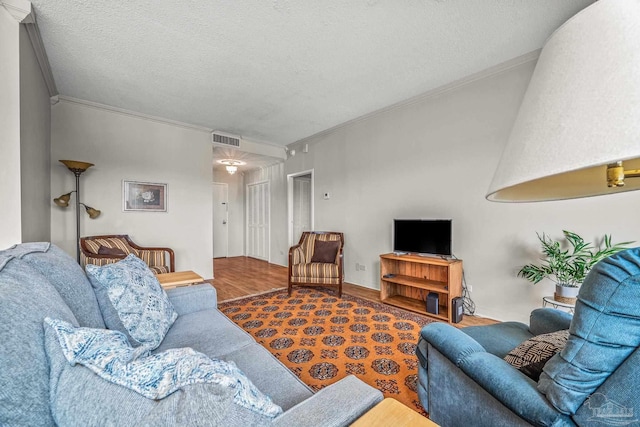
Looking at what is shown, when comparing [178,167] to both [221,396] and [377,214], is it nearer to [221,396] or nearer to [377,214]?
[377,214]

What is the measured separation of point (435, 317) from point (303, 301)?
1.52 metres

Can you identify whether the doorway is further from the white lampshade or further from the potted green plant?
the white lampshade

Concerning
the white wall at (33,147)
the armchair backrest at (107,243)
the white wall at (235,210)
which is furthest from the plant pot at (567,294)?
the white wall at (235,210)

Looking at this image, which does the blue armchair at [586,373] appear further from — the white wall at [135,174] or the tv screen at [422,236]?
the white wall at [135,174]

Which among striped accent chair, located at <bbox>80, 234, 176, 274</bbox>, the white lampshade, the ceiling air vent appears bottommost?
striped accent chair, located at <bbox>80, 234, 176, 274</bbox>

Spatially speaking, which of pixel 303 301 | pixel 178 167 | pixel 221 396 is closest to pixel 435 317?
pixel 303 301

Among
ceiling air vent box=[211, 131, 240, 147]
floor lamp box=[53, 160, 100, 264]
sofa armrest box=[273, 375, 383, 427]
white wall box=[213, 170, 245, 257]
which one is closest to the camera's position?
sofa armrest box=[273, 375, 383, 427]

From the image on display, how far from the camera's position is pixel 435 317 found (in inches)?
106

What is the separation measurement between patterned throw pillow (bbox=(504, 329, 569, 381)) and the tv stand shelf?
61.5 inches

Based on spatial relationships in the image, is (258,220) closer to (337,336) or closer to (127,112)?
(127,112)

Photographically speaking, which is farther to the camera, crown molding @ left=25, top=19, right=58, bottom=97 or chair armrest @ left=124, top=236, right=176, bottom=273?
Result: chair armrest @ left=124, top=236, right=176, bottom=273

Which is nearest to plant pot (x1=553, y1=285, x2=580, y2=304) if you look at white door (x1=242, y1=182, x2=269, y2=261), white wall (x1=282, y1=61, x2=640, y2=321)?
white wall (x1=282, y1=61, x2=640, y2=321)

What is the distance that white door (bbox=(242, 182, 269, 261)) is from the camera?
6.15m

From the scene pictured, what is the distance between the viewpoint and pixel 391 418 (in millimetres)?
699
